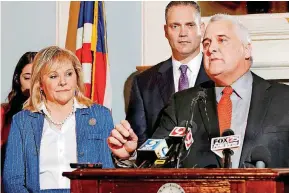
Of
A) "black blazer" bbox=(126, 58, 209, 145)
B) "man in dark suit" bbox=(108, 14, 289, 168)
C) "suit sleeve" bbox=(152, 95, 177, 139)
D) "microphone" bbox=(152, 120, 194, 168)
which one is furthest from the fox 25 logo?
"black blazer" bbox=(126, 58, 209, 145)

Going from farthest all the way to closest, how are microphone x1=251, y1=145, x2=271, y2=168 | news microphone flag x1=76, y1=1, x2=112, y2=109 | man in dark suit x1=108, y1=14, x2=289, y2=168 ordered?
news microphone flag x1=76, y1=1, x2=112, y2=109 < man in dark suit x1=108, y1=14, x2=289, y2=168 < microphone x1=251, y1=145, x2=271, y2=168

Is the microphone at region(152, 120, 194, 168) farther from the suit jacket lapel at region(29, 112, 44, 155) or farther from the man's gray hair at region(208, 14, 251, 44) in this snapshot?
the suit jacket lapel at region(29, 112, 44, 155)

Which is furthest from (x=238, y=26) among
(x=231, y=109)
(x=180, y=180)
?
(x=180, y=180)

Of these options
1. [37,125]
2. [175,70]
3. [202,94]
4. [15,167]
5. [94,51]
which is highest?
[94,51]

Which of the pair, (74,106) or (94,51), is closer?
(74,106)

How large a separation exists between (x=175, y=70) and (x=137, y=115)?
352mm

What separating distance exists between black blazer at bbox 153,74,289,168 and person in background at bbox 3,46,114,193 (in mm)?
629

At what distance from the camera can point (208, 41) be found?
3.69 m

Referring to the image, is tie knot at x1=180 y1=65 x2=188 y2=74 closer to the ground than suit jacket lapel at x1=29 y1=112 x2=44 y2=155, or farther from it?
farther from it

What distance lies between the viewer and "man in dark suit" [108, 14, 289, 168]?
3422 mm

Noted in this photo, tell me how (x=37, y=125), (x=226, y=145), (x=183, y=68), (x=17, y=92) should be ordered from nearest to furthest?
(x=226, y=145)
(x=37, y=125)
(x=183, y=68)
(x=17, y=92)

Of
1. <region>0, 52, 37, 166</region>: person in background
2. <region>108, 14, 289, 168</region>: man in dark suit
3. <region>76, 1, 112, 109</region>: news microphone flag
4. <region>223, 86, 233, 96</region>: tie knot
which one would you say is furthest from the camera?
<region>76, 1, 112, 109</region>: news microphone flag

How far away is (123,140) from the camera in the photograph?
10.7ft

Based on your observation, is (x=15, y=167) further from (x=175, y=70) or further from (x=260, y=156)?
(x=260, y=156)
